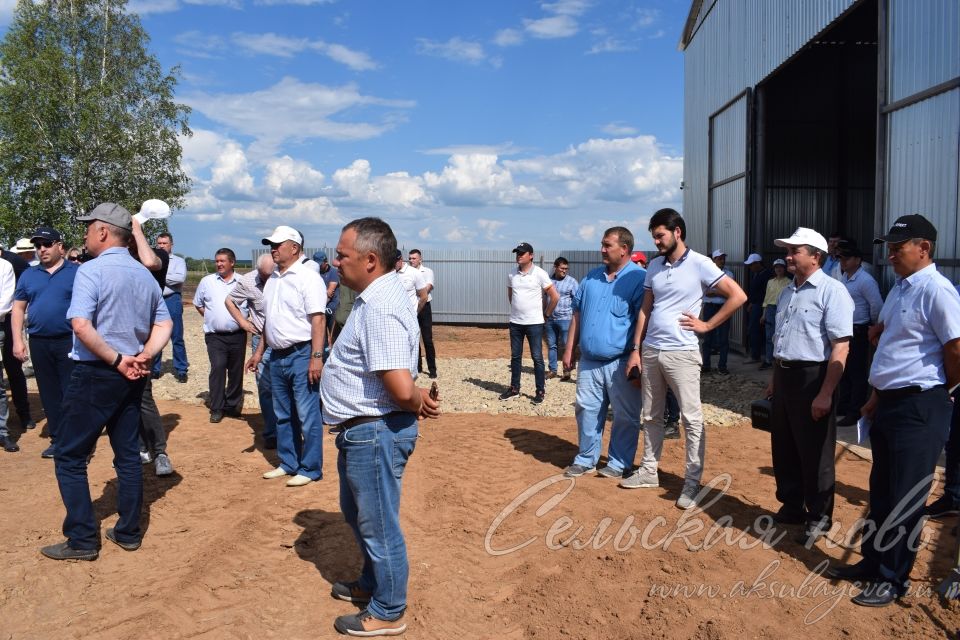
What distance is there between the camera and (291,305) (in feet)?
19.2

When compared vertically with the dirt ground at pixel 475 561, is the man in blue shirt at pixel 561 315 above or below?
above

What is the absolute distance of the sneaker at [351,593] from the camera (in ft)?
13.0

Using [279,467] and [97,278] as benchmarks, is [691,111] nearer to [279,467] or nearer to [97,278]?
[279,467]

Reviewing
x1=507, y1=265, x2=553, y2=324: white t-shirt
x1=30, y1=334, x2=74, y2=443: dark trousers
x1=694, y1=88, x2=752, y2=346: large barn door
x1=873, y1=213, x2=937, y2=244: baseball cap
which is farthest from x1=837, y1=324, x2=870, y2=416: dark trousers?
x1=30, y1=334, x2=74, y2=443: dark trousers

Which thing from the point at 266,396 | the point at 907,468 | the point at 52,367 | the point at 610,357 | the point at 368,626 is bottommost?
the point at 368,626

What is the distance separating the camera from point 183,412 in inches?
352

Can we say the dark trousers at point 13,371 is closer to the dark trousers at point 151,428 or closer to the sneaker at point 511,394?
the dark trousers at point 151,428

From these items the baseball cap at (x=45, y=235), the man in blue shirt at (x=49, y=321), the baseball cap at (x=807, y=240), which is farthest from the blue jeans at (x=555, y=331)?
the baseball cap at (x=45, y=235)

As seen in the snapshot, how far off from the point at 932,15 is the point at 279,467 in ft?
26.7

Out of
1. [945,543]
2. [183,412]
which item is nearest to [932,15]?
[945,543]

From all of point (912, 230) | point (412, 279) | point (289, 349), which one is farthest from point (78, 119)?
point (912, 230)

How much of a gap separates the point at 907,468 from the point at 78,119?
2656cm

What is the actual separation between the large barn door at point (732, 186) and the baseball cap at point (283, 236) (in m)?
10.0

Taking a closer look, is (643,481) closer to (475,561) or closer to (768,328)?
(475,561)
